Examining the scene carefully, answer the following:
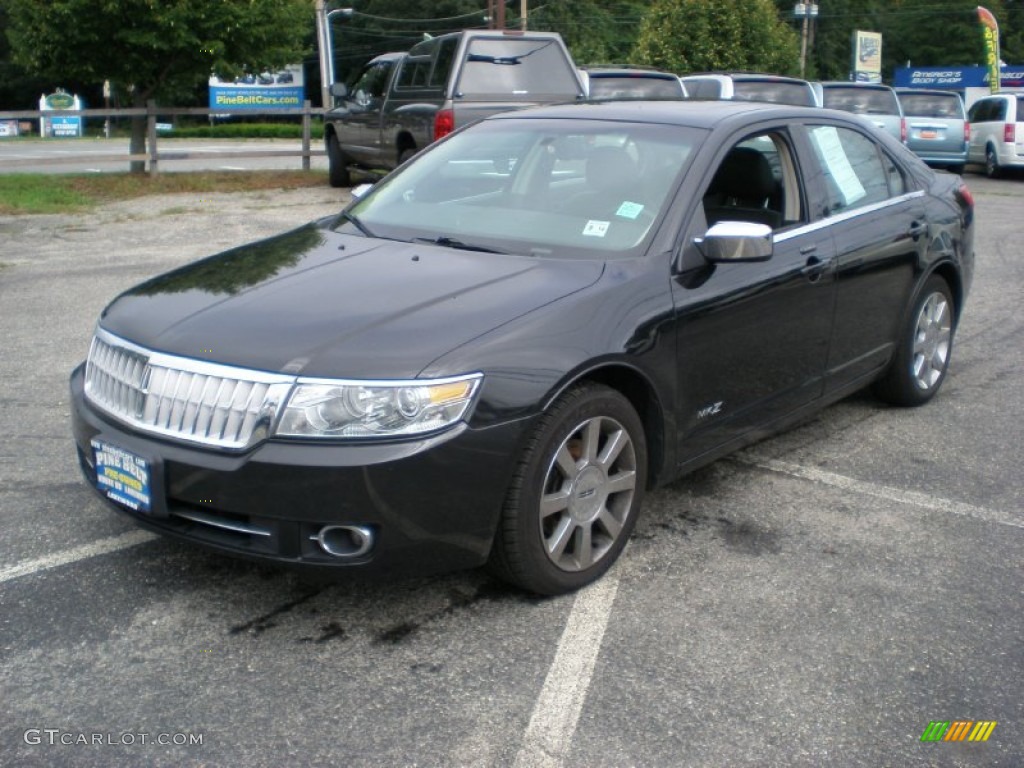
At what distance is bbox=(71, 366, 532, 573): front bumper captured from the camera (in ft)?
10.6

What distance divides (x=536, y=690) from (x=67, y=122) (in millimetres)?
54307

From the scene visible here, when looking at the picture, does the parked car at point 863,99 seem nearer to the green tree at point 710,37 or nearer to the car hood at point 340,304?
the green tree at point 710,37

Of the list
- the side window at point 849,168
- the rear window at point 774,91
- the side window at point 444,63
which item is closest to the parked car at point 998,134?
the rear window at point 774,91

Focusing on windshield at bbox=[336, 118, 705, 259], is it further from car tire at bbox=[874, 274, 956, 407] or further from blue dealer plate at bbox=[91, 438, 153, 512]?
car tire at bbox=[874, 274, 956, 407]

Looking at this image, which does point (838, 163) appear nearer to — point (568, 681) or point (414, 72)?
point (568, 681)

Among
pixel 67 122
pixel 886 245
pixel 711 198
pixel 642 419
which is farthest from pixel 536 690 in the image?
pixel 67 122

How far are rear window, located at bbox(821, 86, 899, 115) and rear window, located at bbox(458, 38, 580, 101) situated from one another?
7555 mm

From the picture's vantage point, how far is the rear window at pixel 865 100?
64.5 ft

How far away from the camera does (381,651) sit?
11.2ft

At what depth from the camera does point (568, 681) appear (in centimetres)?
327

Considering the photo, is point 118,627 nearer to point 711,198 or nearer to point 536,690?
point 536,690

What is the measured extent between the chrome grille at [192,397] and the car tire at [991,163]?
72.5 feet

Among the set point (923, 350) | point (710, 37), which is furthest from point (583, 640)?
point (710, 37)

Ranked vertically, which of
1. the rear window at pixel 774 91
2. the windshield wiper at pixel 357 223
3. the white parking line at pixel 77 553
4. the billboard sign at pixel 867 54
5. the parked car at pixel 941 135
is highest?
the billboard sign at pixel 867 54
